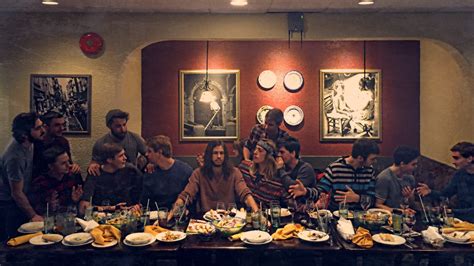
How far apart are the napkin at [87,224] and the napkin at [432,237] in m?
1.92

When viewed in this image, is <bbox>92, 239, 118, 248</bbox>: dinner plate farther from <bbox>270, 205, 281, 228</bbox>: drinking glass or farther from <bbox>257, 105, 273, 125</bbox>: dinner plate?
<bbox>257, 105, 273, 125</bbox>: dinner plate

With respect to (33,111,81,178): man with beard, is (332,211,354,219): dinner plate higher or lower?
lower

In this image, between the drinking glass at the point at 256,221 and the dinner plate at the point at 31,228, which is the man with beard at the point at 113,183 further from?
the drinking glass at the point at 256,221

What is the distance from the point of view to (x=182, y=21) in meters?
3.21

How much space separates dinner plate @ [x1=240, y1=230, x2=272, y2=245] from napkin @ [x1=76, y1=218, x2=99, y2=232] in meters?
0.92

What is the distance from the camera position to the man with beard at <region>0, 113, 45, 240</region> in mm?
3000

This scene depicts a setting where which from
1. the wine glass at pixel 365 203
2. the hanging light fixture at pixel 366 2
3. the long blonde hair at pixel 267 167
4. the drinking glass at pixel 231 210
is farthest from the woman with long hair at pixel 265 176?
the hanging light fixture at pixel 366 2

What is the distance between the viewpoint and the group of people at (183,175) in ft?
9.94

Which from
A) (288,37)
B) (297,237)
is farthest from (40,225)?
(288,37)

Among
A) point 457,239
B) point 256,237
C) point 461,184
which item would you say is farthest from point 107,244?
point 461,184

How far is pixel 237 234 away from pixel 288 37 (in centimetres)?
162

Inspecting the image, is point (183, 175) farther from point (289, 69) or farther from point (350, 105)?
point (350, 105)

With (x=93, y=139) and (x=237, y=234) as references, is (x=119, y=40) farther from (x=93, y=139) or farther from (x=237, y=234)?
(x=237, y=234)

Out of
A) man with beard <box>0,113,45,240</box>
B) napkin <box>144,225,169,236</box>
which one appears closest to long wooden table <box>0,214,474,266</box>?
napkin <box>144,225,169,236</box>
